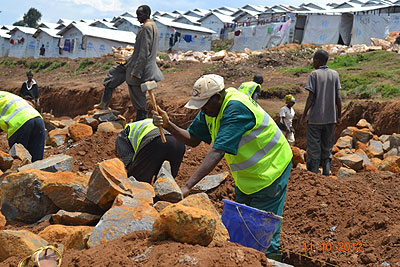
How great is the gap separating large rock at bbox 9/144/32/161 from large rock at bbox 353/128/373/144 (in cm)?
588

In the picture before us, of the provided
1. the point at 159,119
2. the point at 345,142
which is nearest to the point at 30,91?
the point at 345,142

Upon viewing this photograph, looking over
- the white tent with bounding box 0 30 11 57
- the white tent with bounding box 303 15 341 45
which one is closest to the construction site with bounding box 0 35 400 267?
the white tent with bounding box 303 15 341 45

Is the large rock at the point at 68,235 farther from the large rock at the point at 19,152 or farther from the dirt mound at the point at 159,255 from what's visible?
the large rock at the point at 19,152

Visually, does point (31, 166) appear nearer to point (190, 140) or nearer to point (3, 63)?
point (190, 140)

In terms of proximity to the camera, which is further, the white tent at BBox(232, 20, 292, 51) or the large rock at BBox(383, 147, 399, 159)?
the white tent at BBox(232, 20, 292, 51)

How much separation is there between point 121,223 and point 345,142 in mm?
6345

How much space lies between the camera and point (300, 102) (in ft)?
36.2

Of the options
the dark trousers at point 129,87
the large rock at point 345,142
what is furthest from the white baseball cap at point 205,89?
the large rock at point 345,142

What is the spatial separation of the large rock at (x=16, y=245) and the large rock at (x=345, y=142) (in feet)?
21.8

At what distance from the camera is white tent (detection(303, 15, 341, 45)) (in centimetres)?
2405

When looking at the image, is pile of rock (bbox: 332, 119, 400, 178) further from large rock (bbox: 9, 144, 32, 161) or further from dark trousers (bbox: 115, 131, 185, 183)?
large rock (bbox: 9, 144, 32, 161)

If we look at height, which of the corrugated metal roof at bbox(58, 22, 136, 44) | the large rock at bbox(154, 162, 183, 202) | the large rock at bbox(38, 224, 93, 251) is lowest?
the large rock at bbox(38, 224, 93, 251)

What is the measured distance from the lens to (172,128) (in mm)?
3336

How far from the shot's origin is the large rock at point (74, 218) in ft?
11.5
